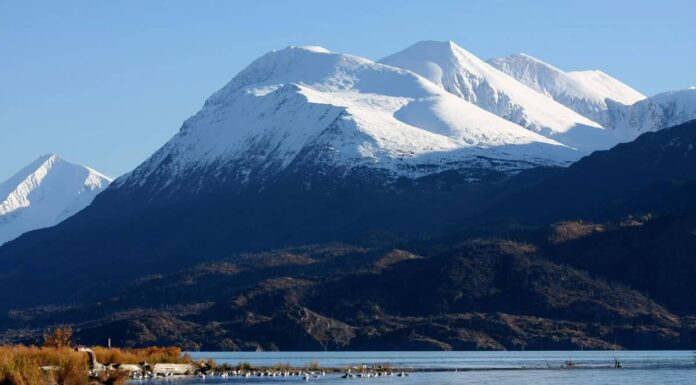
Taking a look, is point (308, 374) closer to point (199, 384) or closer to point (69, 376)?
point (199, 384)

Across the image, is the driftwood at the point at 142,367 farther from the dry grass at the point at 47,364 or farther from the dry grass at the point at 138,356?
the dry grass at the point at 47,364

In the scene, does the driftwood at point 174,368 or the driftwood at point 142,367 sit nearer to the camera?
the driftwood at point 142,367

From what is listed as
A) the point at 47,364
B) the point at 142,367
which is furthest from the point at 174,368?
the point at 47,364

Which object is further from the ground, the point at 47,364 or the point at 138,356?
the point at 47,364

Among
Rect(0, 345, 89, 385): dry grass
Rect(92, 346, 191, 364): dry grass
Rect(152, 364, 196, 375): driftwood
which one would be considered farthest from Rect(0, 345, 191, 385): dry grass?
Rect(152, 364, 196, 375): driftwood

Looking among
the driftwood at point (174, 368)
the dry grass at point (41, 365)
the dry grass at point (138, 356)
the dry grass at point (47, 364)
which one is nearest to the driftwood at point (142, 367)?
the driftwood at point (174, 368)

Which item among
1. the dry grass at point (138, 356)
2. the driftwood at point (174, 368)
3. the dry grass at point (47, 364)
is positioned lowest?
the driftwood at point (174, 368)

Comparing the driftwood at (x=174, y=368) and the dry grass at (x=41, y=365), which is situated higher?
the dry grass at (x=41, y=365)

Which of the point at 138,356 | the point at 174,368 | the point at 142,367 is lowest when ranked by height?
the point at 174,368

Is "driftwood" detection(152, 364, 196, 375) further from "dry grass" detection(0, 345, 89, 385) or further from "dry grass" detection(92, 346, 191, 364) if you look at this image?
"dry grass" detection(0, 345, 89, 385)

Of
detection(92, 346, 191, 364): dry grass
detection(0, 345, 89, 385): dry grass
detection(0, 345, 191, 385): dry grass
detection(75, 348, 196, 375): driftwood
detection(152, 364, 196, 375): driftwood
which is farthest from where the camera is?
detection(152, 364, 196, 375): driftwood

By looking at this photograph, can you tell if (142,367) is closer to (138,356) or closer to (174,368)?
(138,356)

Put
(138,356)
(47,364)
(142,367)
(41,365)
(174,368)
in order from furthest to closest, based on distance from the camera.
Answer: (174,368)
(138,356)
(142,367)
(47,364)
(41,365)

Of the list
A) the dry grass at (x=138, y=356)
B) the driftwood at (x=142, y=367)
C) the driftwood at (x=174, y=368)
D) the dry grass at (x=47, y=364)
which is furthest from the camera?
the driftwood at (x=174, y=368)
